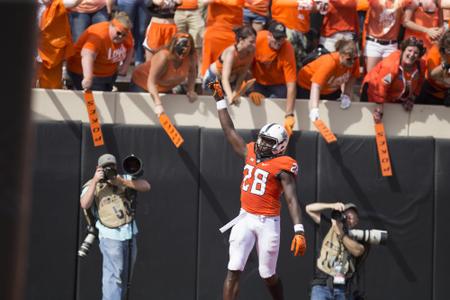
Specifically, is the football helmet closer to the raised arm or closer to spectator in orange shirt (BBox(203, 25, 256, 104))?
the raised arm

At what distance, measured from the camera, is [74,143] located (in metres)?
8.98

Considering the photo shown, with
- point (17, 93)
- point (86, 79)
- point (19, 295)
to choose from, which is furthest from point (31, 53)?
point (86, 79)

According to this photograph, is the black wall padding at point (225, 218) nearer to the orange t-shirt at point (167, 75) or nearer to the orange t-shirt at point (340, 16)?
the orange t-shirt at point (167, 75)

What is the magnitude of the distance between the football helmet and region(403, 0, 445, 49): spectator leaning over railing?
2717 millimetres

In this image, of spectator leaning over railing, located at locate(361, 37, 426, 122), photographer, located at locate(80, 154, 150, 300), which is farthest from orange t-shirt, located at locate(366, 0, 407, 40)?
photographer, located at locate(80, 154, 150, 300)

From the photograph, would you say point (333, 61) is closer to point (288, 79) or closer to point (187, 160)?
point (288, 79)

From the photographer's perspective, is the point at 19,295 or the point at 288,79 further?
the point at 288,79

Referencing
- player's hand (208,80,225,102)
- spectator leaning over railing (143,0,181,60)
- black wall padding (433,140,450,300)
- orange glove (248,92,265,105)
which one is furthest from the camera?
black wall padding (433,140,450,300)

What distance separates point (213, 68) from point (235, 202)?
4.68 feet

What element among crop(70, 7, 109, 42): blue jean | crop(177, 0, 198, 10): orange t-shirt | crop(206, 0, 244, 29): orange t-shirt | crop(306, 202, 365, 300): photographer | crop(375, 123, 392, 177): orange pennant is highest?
crop(177, 0, 198, 10): orange t-shirt

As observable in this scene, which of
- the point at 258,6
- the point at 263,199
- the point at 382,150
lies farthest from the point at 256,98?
the point at 263,199

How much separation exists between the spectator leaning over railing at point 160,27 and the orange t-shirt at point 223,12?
384mm

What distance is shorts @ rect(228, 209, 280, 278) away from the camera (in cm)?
746

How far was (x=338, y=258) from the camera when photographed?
8.23 m
